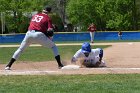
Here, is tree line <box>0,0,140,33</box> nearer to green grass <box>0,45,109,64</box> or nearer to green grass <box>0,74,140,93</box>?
green grass <box>0,45,109,64</box>

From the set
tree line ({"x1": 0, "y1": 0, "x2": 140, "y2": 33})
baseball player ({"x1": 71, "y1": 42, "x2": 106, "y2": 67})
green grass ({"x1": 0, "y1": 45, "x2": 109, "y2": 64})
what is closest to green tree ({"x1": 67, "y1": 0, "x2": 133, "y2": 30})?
tree line ({"x1": 0, "y1": 0, "x2": 140, "y2": 33})

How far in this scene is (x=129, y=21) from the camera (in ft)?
178

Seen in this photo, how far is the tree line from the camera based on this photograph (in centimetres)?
5306

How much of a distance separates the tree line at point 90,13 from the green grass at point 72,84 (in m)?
42.8

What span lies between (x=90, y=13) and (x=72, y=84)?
154ft

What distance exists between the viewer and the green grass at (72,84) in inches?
312

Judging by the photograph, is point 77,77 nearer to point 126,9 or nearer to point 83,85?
point 83,85

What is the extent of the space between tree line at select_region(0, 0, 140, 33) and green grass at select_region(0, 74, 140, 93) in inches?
1685

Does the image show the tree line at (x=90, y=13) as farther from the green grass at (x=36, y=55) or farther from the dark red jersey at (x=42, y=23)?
the dark red jersey at (x=42, y=23)

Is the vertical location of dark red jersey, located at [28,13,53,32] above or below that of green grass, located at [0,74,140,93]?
above

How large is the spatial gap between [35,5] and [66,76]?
151 ft

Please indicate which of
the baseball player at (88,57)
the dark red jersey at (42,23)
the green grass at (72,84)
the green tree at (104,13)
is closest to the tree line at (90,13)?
the green tree at (104,13)

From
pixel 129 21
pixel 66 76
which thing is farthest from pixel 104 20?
pixel 66 76

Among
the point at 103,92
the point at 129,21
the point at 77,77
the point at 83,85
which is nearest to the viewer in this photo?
the point at 103,92
